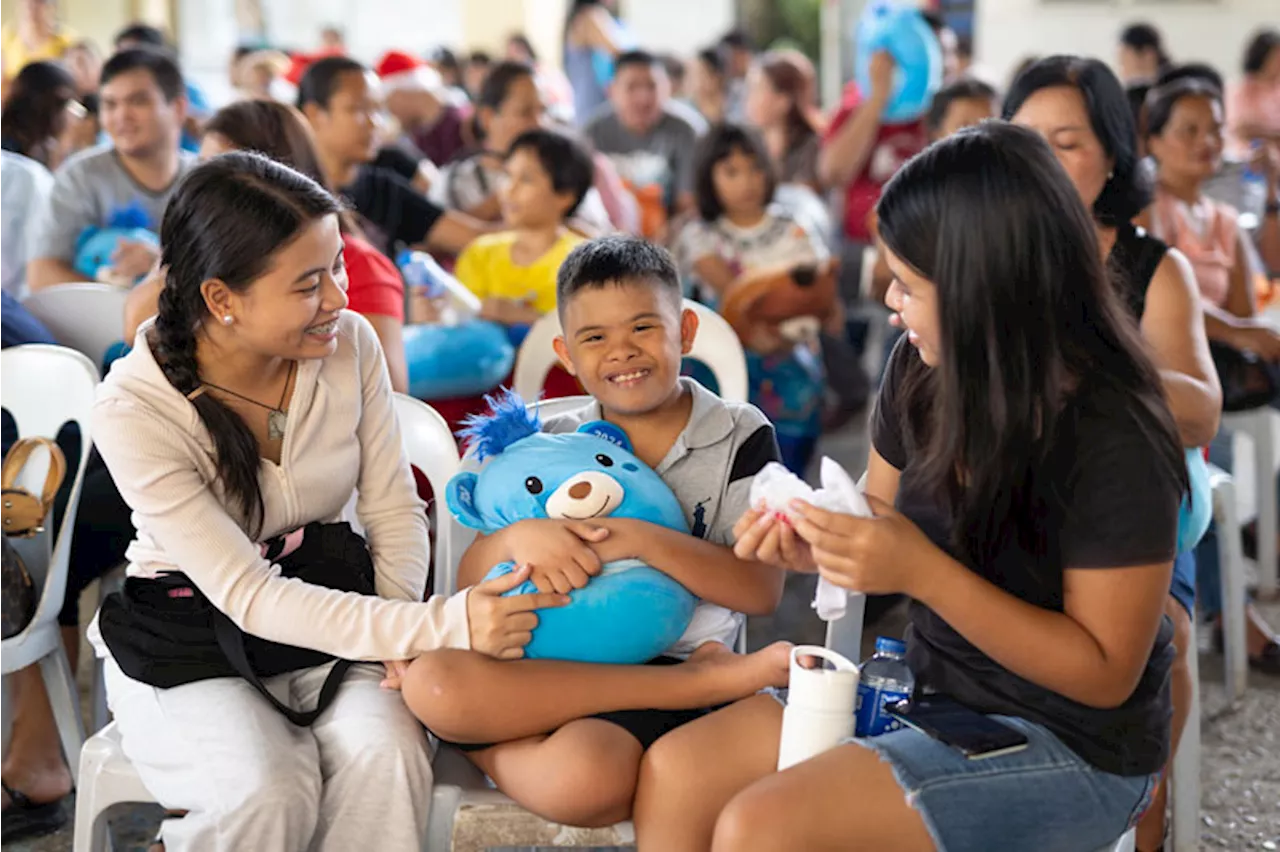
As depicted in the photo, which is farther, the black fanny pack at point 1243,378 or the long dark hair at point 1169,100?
the long dark hair at point 1169,100

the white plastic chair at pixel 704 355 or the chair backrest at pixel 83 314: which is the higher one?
the chair backrest at pixel 83 314

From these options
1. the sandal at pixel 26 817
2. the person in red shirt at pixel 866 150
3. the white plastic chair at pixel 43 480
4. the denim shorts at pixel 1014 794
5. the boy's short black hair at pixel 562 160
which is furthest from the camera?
the person in red shirt at pixel 866 150

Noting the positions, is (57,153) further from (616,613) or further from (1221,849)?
(1221,849)

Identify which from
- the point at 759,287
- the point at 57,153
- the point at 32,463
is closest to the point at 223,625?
the point at 32,463

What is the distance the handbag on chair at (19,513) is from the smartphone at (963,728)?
142 centimetres

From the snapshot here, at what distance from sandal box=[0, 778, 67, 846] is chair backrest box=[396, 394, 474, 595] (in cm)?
86

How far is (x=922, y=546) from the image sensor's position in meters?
1.49

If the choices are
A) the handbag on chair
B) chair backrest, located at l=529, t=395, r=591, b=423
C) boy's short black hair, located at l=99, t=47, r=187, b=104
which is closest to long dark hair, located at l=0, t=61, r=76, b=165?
boy's short black hair, located at l=99, t=47, r=187, b=104

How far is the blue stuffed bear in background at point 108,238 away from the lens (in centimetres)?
348

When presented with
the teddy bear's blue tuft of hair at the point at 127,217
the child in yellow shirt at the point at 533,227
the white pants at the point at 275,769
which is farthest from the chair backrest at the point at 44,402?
the child in yellow shirt at the point at 533,227

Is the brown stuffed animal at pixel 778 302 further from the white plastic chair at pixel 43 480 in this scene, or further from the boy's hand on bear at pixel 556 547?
the boy's hand on bear at pixel 556 547

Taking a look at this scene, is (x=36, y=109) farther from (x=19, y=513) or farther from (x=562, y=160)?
(x=19, y=513)

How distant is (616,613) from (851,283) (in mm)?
4305

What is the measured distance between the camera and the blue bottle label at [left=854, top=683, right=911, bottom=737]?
1632mm
